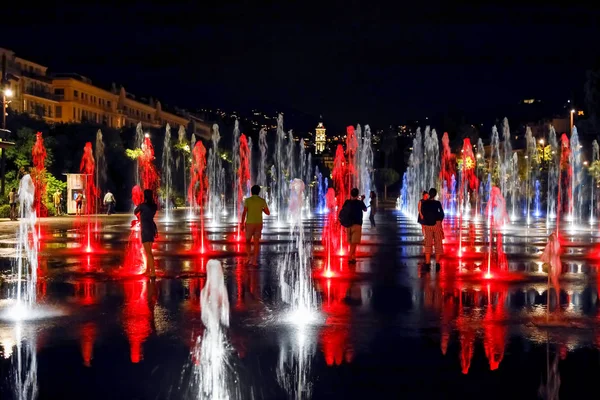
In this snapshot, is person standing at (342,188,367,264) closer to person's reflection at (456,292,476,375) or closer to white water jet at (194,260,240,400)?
white water jet at (194,260,240,400)

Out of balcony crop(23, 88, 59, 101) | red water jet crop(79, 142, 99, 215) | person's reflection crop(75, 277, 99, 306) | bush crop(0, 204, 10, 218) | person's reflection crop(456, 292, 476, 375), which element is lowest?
person's reflection crop(456, 292, 476, 375)

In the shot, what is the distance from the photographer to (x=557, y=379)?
6.74m

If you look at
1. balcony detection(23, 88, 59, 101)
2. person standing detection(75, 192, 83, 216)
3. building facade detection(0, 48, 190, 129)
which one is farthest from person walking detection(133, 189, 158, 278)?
balcony detection(23, 88, 59, 101)

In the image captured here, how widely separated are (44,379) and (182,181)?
64.0 m

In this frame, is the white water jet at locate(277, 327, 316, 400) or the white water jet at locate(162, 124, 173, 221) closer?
the white water jet at locate(277, 327, 316, 400)

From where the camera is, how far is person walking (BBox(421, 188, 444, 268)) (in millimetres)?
15836

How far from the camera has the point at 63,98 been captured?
93562mm

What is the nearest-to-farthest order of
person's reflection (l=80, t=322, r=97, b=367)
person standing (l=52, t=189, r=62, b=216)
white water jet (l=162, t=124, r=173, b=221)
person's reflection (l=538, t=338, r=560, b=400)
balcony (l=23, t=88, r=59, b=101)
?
person's reflection (l=538, t=338, r=560, b=400)
person's reflection (l=80, t=322, r=97, b=367)
person standing (l=52, t=189, r=62, b=216)
white water jet (l=162, t=124, r=173, b=221)
balcony (l=23, t=88, r=59, b=101)

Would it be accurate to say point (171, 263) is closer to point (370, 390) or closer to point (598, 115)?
point (370, 390)

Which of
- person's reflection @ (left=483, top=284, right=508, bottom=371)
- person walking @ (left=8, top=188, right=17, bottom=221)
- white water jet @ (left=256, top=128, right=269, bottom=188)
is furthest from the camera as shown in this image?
white water jet @ (left=256, top=128, right=269, bottom=188)

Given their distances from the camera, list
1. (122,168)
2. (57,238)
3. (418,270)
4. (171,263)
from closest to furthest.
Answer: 1. (418,270)
2. (171,263)
3. (57,238)
4. (122,168)

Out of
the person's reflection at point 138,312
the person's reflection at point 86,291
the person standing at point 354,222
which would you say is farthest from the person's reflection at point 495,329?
the person's reflection at point 86,291

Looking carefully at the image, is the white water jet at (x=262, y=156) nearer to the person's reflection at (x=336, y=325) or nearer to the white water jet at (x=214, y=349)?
the person's reflection at (x=336, y=325)

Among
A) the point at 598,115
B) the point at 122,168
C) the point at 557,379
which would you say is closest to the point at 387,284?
the point at 557,379
